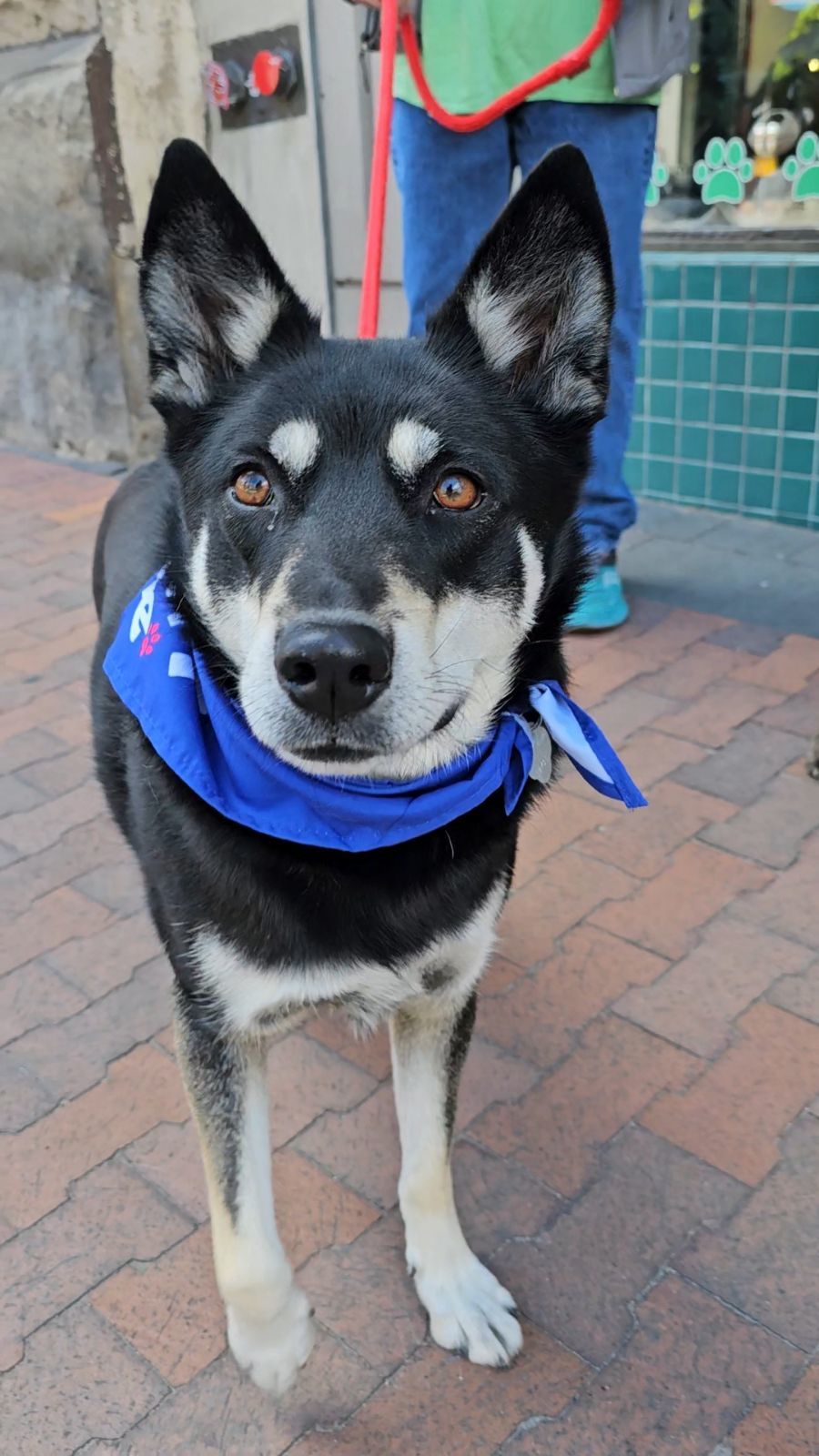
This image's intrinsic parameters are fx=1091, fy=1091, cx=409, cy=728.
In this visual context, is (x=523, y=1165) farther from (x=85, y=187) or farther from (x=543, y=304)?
(x=85, y=187)

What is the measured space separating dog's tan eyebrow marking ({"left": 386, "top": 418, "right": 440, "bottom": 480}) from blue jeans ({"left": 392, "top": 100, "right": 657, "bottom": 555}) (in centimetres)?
202

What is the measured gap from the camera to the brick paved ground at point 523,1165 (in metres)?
1.76

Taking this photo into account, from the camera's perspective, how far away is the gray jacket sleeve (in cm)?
333

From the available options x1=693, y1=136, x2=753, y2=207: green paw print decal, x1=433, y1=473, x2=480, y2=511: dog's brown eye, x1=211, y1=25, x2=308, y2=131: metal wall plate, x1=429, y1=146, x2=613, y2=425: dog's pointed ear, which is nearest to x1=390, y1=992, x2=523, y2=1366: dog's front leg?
x1=433, y1=473, x2=480, y2=511: dog's brown eye

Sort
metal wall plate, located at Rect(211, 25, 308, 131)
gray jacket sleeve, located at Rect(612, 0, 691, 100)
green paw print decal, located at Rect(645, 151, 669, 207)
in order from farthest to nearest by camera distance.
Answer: metal wall plate, located at Rect(211, 25, 308, 131)
green paw print decal, located at Rect(645, 151, 669, 207)
gray jacket sleeve, located at Rect(612, 0, 691, 100)

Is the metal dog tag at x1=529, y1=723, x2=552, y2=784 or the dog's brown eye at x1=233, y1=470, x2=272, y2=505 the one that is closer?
the dog's brown eye at x1=233, y1=470, x2=272, y2=505

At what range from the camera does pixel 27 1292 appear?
6.34 ft

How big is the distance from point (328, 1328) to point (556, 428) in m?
1.60

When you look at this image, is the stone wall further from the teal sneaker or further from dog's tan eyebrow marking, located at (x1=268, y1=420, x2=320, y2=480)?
dog's tan eyebrow marking, located at (x1=268, y1=420, x2=320, y2=480)

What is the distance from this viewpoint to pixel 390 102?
90.4 inches

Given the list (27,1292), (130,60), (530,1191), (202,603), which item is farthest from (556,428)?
(130,60)

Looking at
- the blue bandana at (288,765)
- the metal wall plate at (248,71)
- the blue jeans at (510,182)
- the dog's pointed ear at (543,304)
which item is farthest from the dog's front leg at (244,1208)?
the metal wall plate at (248,71)

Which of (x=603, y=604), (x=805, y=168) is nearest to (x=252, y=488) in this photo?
(x=603, y=604)

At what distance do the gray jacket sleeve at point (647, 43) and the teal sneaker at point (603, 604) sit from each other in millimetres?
1565
